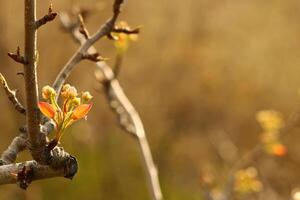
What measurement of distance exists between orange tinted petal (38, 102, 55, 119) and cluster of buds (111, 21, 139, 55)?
37 centimetres

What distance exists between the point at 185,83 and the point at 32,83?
499 centimetres

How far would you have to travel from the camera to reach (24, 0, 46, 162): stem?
2.70 feet

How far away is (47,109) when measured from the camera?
96 centimetres

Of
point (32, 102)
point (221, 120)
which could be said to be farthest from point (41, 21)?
point (221, 120)

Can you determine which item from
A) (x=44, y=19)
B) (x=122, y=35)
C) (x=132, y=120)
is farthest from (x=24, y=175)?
(x=132, y=120)

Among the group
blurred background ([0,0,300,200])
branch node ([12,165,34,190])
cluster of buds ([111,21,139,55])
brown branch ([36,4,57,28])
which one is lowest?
branch node ([12,165,34,190])

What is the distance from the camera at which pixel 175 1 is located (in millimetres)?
5996

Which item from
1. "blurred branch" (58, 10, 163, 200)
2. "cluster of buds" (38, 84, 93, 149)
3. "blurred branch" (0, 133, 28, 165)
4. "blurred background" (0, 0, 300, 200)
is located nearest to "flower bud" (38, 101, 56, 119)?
"cluster of buds" (38, 84, 93, 149)

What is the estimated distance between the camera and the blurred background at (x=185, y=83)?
5.13 m

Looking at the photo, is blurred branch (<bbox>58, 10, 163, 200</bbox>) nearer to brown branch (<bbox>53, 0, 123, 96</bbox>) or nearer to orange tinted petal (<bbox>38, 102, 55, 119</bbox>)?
brown branch (<bbox>53, 0, 123, 96</bbox>)

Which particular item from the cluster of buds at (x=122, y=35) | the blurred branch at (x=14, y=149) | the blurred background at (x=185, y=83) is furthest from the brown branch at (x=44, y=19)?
the blurred background at (x=185, y=83)

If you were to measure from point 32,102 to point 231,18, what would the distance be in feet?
17.9

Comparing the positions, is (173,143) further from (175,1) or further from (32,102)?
(32,102)

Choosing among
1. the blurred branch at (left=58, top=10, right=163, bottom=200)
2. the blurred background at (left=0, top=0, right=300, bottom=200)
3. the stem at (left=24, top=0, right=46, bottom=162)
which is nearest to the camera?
the stem at (left=24, top=0, right=46, bottom=162)
